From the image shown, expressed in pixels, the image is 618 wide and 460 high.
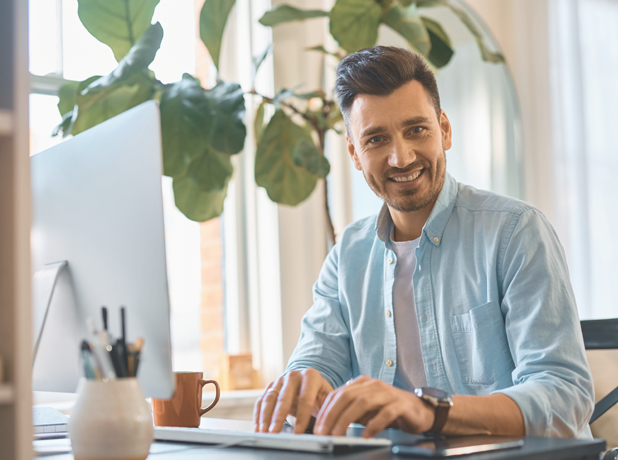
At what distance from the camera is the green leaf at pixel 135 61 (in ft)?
6.24

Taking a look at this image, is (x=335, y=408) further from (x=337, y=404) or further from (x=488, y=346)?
(x=488, y=346)

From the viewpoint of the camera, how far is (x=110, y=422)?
2.56 ft

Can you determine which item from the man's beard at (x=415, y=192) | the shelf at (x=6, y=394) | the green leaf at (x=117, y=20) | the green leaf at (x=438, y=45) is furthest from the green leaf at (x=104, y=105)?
the shelf at (x=6, y=394)

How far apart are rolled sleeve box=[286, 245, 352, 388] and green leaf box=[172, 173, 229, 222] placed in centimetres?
55

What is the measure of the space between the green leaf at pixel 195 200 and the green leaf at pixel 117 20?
0.43 meters

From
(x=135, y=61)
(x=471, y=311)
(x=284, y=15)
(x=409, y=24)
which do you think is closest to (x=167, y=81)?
(x=284, y=15)

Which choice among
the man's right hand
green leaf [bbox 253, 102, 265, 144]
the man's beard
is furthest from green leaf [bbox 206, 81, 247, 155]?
the man's right hand

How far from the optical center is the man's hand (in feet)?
3.06

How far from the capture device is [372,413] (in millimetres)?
968

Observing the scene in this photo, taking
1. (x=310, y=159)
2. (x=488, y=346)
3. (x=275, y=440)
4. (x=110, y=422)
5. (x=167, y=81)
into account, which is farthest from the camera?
Result: (x=167, y=81)

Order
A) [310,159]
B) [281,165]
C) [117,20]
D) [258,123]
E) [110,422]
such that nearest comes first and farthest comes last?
1. [110,422]
2. [117,20]
3. [310,159]
4. [281,165]
5. [258,123]

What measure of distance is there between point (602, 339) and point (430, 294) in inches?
16.9

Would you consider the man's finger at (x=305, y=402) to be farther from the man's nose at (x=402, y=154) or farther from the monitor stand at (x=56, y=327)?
the man's nose at (x=402, y=154)

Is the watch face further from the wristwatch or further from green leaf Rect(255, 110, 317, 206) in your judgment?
green leaf Rect(255, 110, 317, 206)
